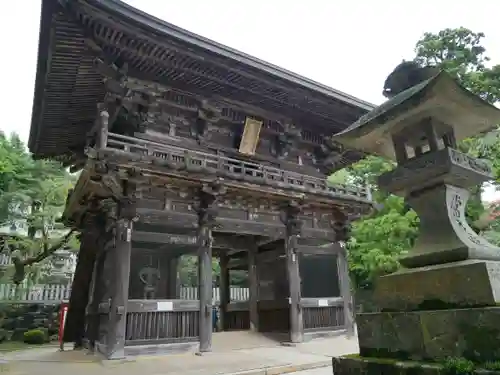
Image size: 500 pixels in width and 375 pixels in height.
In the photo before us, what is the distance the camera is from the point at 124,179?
355 inches

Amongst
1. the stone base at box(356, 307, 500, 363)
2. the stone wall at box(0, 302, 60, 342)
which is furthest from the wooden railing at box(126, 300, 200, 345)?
the stone wall at box(0, 302, 60, 342)

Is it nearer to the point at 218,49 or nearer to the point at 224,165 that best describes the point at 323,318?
the point at 224,165

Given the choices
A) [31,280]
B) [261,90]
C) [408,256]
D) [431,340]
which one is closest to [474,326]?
[431,340]

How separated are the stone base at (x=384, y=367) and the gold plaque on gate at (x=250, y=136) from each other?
28.0 feet

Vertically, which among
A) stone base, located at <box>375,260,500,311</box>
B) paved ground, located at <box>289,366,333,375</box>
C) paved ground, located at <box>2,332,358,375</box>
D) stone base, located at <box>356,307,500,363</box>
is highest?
stone base, located at <box>375,260,500,311</box>

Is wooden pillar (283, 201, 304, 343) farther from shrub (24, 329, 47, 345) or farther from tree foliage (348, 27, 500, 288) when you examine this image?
shrub (24, 329, 47, 345)

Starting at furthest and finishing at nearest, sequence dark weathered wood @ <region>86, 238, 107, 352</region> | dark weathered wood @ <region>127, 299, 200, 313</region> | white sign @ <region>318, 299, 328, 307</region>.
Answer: white sign @ <region>318, 299, 328, 307</region> → dark weathered wood @ <region>86, 238, 107, 352</region> → dark weathered wood @ <region>127, 299, 200, 313</region>

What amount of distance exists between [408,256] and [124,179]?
7049 millimetres

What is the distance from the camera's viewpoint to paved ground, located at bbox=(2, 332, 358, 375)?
7.28 m

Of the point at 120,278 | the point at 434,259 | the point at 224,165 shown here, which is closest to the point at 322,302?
the point at 224,165

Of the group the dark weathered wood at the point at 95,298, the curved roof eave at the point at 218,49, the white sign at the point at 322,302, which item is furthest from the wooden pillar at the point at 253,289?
the curved roof eave at the point at 218,49

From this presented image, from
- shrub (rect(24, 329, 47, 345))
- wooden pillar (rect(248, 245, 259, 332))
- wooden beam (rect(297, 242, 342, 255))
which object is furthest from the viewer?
shrub (rect(24, 329, 47, 345))

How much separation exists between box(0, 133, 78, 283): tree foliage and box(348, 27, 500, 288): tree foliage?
570 inches

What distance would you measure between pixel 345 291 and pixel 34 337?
12545 mm
